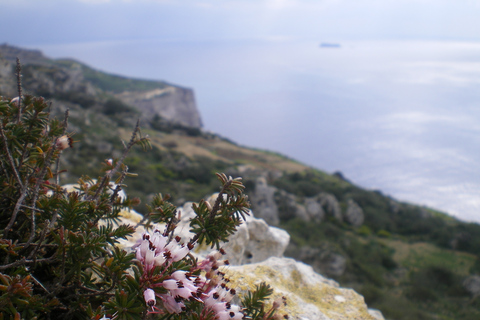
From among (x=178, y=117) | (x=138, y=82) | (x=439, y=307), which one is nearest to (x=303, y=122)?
(x=178, y=117)

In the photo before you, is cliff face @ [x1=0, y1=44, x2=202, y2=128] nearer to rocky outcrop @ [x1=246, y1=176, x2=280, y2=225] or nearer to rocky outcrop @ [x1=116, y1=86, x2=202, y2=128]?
rocky outcrop @ [x1=116, y1=86, x2=202, y2=128]

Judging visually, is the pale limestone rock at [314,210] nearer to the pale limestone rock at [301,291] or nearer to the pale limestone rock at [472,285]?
the pale limestone rock at [472,285]

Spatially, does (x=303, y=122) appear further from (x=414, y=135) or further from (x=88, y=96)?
(x=88, y=96)

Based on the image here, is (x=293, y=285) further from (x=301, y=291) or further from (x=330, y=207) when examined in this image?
(x=330, y=207)

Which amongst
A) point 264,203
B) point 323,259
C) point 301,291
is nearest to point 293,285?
point 301,291

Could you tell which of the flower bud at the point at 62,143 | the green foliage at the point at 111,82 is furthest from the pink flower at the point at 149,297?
the green foliage at the point at 111,82

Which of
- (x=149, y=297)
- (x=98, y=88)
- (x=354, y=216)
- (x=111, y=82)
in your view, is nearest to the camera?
(x=149, y=297)
